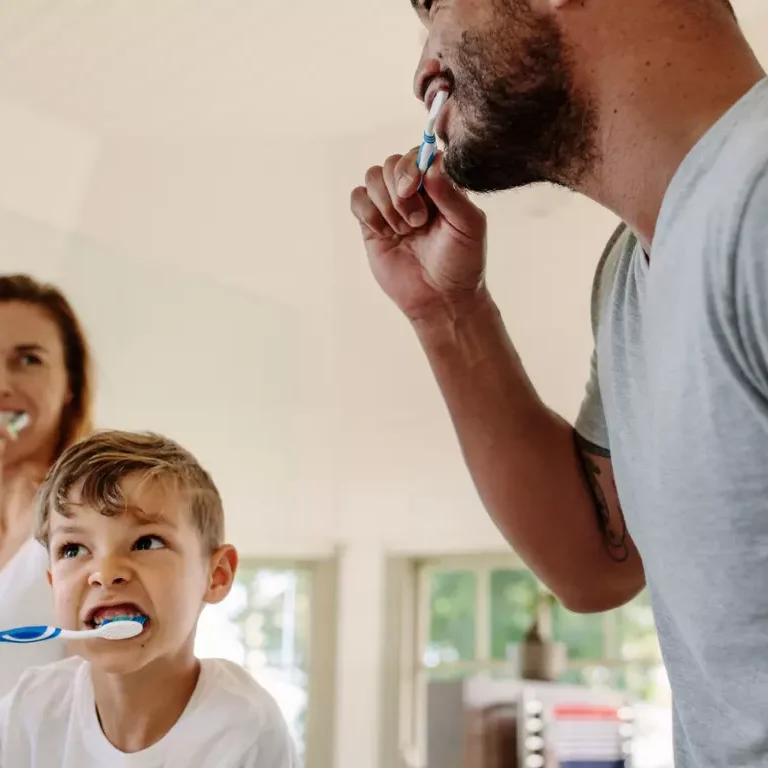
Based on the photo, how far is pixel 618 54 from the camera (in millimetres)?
724

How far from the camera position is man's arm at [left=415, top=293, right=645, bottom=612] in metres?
0.92

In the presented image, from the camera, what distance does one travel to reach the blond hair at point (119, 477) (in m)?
0.90

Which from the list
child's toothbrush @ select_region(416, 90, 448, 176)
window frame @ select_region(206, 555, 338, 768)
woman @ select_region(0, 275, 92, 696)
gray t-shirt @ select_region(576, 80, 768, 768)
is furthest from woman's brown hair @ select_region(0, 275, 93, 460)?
gray t-shirt @ select_region(576, 80, 768, 768)

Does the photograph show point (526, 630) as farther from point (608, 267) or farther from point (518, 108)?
point (518, 108)

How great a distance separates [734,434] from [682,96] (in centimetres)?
27

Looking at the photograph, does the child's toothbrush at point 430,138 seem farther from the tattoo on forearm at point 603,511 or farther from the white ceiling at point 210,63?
the white ceiling at point 210,63

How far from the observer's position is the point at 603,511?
931 millimetres

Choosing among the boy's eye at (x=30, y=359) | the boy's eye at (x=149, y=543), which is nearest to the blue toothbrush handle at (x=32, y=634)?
the boy's eye at (x=149, y=543)

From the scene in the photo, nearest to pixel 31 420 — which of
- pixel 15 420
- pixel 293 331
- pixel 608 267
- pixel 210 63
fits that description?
pixel 15 420

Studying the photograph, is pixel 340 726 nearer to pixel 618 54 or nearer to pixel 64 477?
pixel 64 477

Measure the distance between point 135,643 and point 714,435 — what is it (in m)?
0.57

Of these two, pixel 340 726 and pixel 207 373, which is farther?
pixel 207 373

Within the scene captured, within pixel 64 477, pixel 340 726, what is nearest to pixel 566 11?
pixel 64 477

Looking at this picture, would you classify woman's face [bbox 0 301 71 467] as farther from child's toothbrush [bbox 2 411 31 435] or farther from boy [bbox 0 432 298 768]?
boy [bbox 0 432 298 768]
